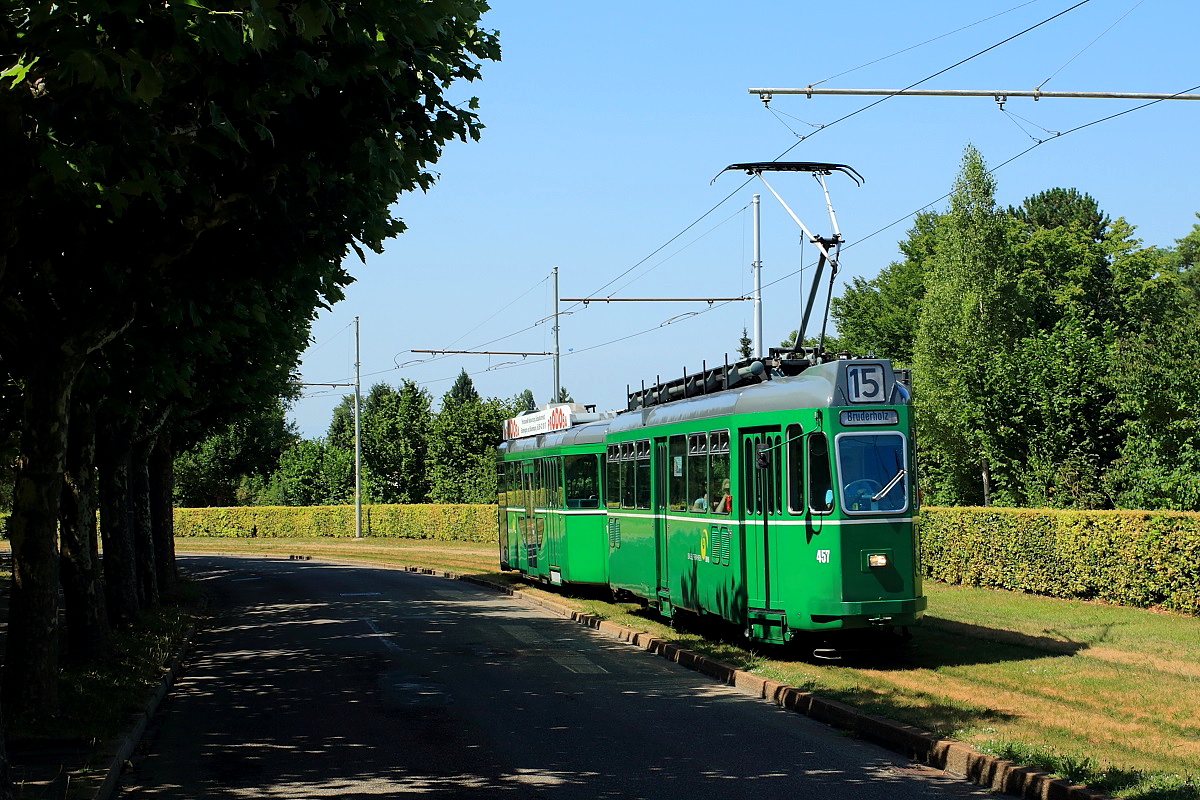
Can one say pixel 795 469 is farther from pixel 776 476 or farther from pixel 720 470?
pixel 720 470

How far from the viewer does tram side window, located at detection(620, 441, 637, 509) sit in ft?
69.6

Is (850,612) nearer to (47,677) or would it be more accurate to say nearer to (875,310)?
(47,677)

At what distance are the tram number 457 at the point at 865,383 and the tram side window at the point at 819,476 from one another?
62 cm

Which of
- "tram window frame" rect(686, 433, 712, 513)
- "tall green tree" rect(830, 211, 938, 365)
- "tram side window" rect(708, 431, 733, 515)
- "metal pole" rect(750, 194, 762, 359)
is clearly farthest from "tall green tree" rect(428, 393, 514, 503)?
"tram side window" rect(708, 431, 733, 515)

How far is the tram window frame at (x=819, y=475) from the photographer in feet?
49.5

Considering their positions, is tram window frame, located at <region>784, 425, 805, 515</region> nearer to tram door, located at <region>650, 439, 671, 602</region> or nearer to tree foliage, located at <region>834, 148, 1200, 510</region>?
tram door, located at <region>650, 439, 671, 602</region>

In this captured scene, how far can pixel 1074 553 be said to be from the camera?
69.7 ft

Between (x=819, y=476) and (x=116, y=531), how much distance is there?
1075cm

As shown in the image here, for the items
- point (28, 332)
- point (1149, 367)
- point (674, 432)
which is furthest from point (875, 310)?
point (28, 332)

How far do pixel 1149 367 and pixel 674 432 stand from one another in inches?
523

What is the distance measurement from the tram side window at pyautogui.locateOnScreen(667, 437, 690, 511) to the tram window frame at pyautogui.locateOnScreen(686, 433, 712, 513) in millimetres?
181

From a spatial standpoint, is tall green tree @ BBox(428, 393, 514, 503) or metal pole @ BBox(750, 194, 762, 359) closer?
metal pole @ BBox(750, 194, 762, 359)

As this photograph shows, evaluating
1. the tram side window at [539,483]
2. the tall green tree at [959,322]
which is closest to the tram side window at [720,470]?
the tram side window at [539,483]

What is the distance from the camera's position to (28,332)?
39.6 feet
